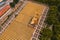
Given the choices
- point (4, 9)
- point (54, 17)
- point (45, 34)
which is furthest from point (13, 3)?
point (45, 34)

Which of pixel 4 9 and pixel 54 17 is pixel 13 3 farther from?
pixel 54 17

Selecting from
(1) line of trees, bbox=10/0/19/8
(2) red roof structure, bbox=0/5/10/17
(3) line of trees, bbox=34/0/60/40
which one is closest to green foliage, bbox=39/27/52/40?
(3) line of trees, bbox=34/0/60/40

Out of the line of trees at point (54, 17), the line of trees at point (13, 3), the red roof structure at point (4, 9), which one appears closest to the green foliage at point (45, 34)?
the line of trees at point (54, 17)

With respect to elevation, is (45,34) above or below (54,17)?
above

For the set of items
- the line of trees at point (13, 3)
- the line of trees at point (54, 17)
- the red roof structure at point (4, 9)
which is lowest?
the line of trees at point (54, 17)

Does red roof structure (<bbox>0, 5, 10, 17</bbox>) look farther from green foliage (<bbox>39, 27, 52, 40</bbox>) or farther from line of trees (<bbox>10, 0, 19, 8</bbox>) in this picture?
green foliage (<bbox>39, 27, 52, 40</bbox>)

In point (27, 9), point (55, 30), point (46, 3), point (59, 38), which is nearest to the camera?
point (59, 38)

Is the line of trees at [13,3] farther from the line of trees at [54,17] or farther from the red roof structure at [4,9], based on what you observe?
the line of trees at [54,17]

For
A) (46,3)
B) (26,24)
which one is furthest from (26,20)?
(46,3)

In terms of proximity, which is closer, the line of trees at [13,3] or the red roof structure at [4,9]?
the red roof structure at [4,9]

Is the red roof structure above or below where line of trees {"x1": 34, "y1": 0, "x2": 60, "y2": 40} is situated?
above

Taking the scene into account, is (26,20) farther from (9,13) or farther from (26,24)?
(9,13)
